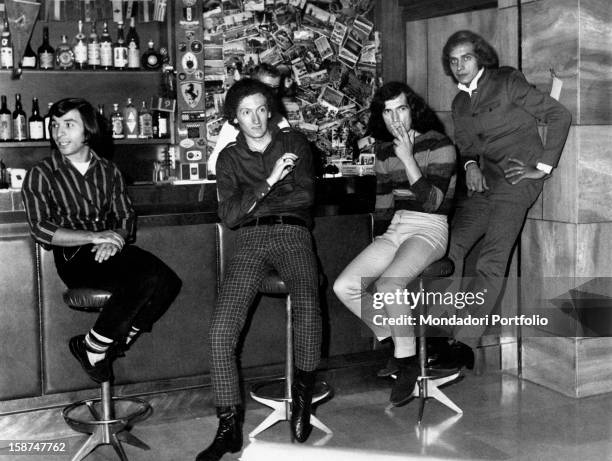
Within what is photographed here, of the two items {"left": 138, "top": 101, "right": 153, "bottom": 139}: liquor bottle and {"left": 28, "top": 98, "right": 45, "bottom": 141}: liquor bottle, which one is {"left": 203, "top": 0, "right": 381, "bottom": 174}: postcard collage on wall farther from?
{"left": 28, "top": 98, "right": 45, "bottom": 141}: liquor bottle

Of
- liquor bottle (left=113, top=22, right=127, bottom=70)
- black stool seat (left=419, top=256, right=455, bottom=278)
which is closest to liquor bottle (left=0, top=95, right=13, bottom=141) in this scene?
liquor bottle (left=113, top=22, right=127, bottom=70)

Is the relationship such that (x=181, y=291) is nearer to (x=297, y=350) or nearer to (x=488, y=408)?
(x=297, y=350)

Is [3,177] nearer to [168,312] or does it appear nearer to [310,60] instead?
[310,60]

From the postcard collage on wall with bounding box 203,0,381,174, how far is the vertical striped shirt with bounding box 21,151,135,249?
8.27 feet

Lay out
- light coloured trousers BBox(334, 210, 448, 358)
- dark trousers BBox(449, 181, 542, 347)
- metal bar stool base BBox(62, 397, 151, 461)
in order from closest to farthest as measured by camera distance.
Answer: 1. metal bar stool base BBox(62, 397, 151, 461)
2. light coloured trousers BBox(334, 210, 448, 358)
3. dark trousers BBox(449, 181, 542, 347)

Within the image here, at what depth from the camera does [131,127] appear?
551cm

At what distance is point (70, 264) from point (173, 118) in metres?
2.76

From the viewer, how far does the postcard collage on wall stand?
18.3 feet

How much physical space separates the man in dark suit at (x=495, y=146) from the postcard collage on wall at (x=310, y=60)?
1851 mm

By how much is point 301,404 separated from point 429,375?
2.19 ft

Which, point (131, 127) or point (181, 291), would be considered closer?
point (181, 291)

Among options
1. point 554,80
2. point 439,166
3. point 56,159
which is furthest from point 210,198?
point 554,80

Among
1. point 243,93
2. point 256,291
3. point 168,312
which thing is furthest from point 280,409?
point 243,93

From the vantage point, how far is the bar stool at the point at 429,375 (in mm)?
3289
